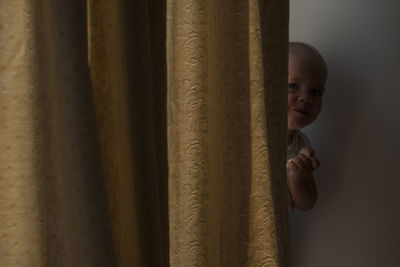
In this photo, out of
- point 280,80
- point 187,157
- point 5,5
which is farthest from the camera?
point 280,80

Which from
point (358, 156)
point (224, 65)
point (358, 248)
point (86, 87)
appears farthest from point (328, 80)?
point (86, 87)

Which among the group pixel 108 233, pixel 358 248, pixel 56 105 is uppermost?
pixel 56 105

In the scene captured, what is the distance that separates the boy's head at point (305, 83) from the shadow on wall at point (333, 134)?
0.21ft

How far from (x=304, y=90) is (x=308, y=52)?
0.28 ft

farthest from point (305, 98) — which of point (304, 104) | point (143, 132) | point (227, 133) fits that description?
point (143, 132)

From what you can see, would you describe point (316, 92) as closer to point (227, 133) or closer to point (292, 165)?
point (292, 165)

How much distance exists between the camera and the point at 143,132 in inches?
22.6

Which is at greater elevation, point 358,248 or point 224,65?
point 224,65

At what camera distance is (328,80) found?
1.09 metres

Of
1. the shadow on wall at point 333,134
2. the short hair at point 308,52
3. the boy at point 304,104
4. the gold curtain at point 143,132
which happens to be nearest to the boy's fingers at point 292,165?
the boy at point 304,104

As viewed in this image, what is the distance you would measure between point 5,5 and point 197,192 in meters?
0.30

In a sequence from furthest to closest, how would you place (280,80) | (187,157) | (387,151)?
(387,151) → (280,80) → (187,157)

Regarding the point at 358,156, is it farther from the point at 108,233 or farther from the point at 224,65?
the point at 108,233

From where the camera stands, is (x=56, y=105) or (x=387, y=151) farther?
(x=387, y=151)
